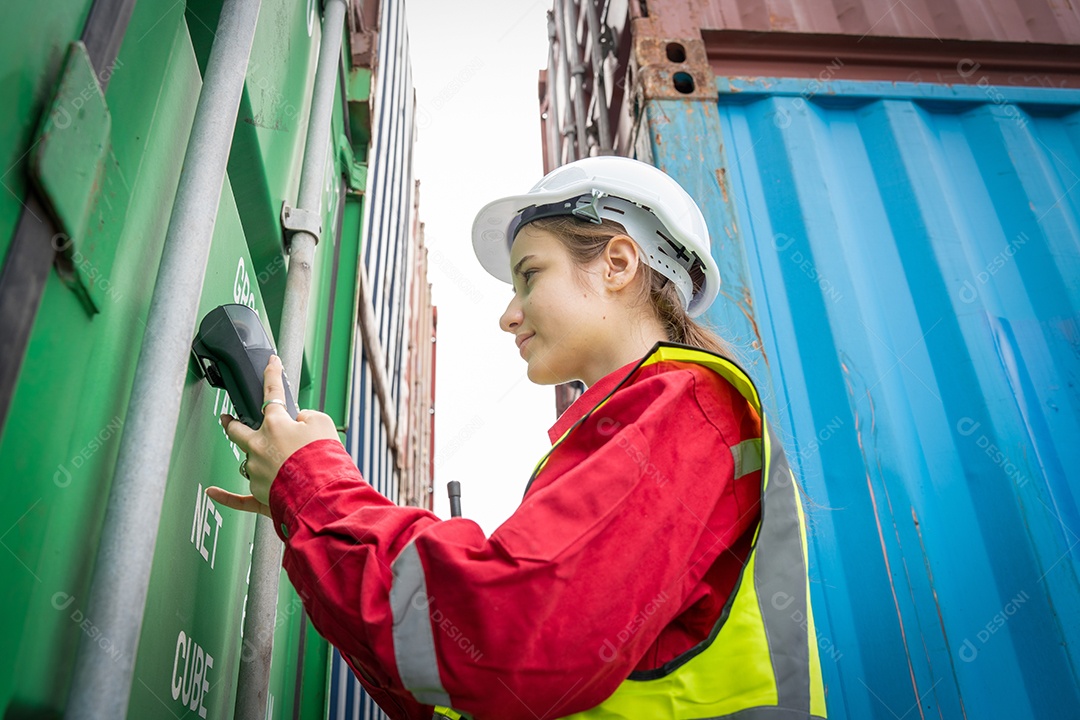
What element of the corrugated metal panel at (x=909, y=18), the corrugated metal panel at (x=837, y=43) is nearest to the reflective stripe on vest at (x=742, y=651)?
the corrugated metal panel at (x=837, y=43)

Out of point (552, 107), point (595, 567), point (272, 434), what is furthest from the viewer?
point (552, 107)

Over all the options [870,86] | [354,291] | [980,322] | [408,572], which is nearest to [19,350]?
[408,572]

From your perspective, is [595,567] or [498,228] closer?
[595,567]

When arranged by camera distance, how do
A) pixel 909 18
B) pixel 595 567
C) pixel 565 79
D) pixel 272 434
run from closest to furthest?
pixel 595 567 → pixel 272 434 → pixel 909 18 → pixel 565 79

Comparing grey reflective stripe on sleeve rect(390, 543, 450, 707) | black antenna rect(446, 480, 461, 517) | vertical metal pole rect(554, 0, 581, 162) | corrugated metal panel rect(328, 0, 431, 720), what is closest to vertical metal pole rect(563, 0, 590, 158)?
vertical metal pole rect(554, 0, 581, 162)

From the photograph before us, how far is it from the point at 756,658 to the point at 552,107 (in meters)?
5.63

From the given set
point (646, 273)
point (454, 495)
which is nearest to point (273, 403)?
point (646, 273)

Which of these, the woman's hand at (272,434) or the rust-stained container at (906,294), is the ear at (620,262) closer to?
the woman's hand at (272,434)

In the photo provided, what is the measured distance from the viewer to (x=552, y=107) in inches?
242

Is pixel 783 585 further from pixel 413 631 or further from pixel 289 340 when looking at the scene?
pixel 289 340

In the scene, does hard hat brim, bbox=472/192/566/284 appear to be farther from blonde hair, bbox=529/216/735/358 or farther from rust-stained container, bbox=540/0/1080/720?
rust-stained container, bbox=540/0/1080/720

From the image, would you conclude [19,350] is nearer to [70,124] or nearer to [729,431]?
[70,124]

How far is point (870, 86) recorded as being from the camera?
3094mm

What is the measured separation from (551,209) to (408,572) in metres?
1.01
